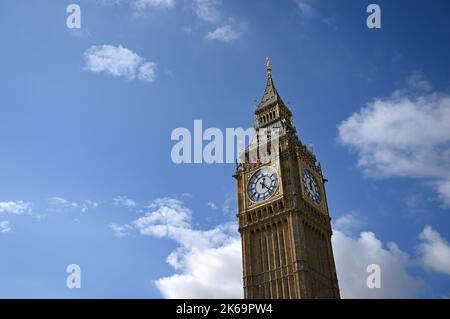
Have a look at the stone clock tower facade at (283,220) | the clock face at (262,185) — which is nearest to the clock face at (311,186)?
the stone clock tower facade at (283,220)

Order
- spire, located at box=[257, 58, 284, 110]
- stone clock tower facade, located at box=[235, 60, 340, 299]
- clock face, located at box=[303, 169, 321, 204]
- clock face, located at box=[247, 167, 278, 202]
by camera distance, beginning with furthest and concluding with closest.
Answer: spire, located at box=[257, 58, 284, 110], clock face, located at box=[303, 169, 321, 204], clock face, located at box=[247, 167, 278, 202], stone clock tower facade, located at box=[235, 60, 340, 299]

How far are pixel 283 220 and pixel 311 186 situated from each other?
10066 millimetres

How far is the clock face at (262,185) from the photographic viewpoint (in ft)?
279

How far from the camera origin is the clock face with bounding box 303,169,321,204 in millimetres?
→ 86062

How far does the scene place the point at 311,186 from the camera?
288 ft

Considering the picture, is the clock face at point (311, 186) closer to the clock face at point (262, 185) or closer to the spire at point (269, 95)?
the clock face at point (262, 185)

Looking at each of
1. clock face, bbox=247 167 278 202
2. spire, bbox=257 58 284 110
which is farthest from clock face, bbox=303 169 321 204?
spire, bbox=257 58 284 110

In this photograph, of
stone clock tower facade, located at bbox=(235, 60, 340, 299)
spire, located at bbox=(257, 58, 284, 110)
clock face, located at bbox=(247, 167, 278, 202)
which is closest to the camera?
stone clock tower facade, located at bbox=(235, 60, 340, 299)

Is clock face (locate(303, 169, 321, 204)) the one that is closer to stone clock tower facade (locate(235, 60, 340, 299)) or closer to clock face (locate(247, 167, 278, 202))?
stone clock tower facade (locate(235, 60, 340, 299))

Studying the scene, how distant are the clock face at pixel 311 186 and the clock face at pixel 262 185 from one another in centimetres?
534

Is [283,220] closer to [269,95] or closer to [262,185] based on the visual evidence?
[262,185]

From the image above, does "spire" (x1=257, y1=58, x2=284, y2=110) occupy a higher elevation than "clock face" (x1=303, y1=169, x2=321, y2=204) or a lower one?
→ higher

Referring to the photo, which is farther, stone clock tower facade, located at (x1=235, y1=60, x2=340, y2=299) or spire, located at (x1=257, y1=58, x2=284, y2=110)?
spire, located at (x1=257, y1=58, x2=284, y2=110)
